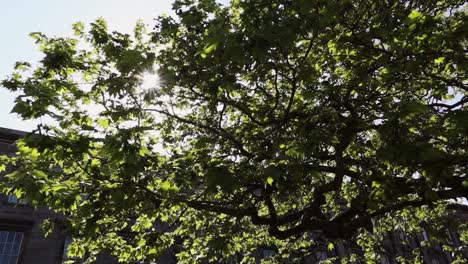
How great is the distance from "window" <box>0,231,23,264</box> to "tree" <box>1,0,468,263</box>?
13861 mm

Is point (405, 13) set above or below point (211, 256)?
above

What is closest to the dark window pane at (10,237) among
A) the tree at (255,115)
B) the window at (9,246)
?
the window at (9,246)

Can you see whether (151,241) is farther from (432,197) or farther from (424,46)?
(424,46)

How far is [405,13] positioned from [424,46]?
69.5 inches

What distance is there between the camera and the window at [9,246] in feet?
63.8

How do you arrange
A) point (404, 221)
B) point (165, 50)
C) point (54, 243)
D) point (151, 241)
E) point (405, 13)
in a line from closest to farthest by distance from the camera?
point (405, 13), point (151, 241), point (165, 50), point (404, 221), point (54, 243)

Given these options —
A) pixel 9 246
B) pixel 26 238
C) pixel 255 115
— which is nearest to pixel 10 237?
pixel 9 246

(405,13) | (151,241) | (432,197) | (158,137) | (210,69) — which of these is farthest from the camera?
(158,137)

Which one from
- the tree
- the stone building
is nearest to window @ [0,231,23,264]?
the stone building

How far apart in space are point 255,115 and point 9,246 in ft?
61.7

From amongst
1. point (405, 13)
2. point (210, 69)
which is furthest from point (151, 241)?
point (405, 13)

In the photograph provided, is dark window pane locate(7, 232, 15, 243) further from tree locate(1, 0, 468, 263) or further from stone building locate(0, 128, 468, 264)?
tree locate(1, 0, 468, 263)

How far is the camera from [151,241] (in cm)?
780

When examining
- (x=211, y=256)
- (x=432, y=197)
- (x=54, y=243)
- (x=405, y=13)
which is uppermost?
(x=405, y=13)
